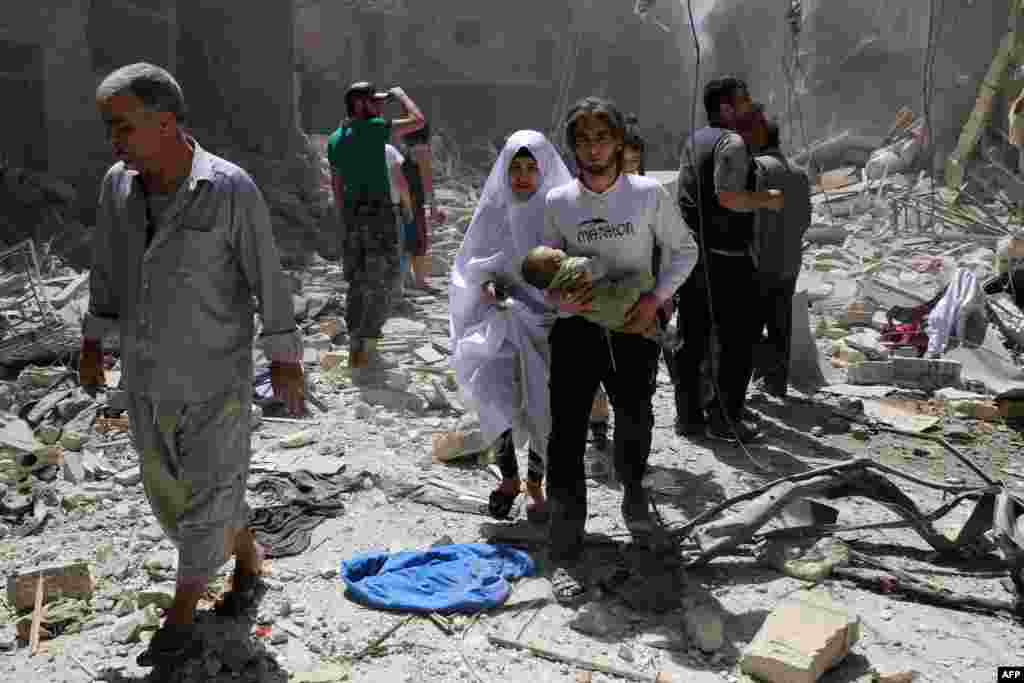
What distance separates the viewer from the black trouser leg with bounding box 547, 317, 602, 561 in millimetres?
3217

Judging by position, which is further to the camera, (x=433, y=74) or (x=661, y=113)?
(x=661, y=113)

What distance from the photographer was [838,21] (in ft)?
76.6

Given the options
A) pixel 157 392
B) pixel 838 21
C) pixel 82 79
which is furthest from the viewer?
pixel 838 21

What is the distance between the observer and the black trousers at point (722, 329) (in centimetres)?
462

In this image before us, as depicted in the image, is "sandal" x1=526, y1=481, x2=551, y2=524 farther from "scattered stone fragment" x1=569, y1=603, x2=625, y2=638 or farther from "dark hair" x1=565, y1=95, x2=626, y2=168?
"dark hair" x1=565, y1=95, x2=626, y2=168

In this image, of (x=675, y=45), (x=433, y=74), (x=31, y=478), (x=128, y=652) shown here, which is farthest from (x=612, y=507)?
(x=675, y=45)

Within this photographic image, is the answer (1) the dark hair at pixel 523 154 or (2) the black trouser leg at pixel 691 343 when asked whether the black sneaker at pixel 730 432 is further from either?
(1) the dark hair at pixel 523 154

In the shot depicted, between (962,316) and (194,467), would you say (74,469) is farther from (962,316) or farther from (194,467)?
(962,316)

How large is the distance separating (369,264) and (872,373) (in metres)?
3.48

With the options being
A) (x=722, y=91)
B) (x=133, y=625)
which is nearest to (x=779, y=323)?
(x=722, y=91)

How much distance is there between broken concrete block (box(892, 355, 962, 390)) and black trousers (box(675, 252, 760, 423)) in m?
1.79

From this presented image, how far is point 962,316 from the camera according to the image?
21.4 ft

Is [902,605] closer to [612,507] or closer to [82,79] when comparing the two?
[612,507]

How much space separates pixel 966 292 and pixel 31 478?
6.08 meters
